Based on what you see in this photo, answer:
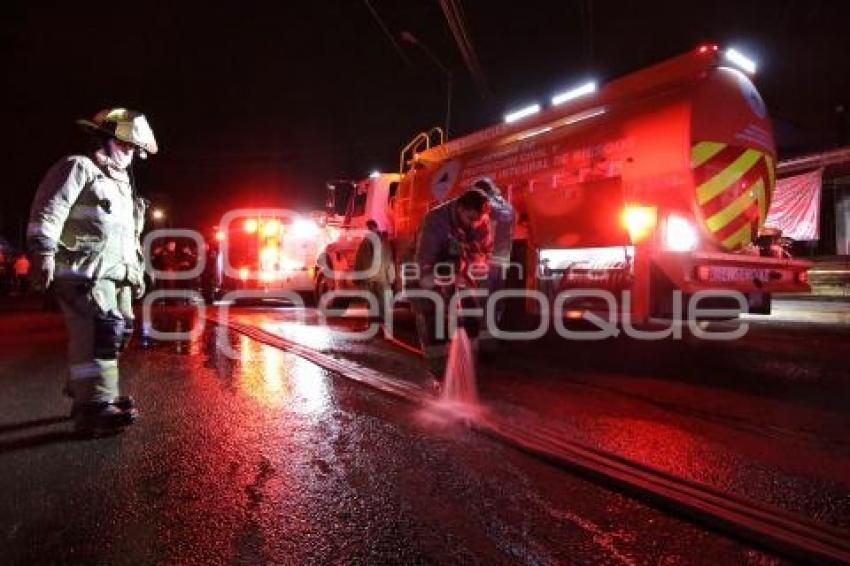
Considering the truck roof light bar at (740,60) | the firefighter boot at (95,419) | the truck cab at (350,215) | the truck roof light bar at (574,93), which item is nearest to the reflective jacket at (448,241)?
the firefighter boot at (95,419)

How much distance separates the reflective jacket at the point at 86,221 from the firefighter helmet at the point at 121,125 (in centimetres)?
17

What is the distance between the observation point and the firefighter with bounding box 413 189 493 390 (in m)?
4.89

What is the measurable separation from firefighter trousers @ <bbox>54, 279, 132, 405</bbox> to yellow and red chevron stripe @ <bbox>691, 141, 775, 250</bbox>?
17.1ft

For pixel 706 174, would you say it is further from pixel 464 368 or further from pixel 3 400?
pixel 3 400

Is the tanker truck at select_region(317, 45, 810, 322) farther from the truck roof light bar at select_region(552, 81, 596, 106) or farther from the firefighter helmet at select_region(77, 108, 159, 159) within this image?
the firefighter helmet at select_region(77, 108, 159, 159)

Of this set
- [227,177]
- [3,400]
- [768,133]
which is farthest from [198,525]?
[227,177]

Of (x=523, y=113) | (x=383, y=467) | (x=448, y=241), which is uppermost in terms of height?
(x=523, y=113)

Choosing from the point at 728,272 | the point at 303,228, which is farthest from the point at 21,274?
the point at 728,272

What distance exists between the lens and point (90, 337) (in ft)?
12.9

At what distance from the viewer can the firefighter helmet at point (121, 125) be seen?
4.08 metres

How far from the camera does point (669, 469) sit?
326cm

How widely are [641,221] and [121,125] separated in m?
4.62

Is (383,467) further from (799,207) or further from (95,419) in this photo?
(799,207)

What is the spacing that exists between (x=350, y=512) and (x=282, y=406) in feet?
7.08
